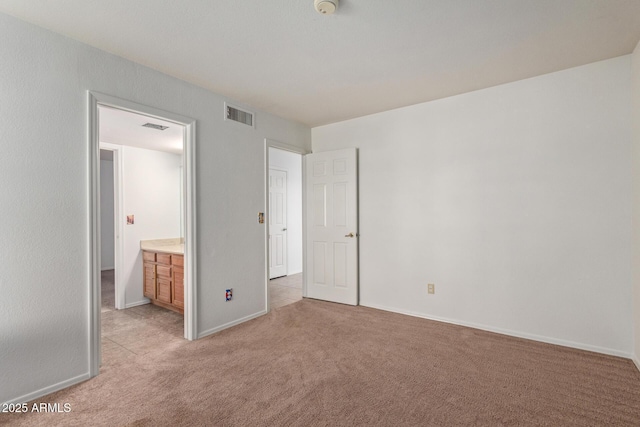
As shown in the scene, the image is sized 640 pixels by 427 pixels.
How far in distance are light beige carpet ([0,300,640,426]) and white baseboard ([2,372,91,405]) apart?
52 millimetres

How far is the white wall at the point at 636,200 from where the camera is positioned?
2.42m

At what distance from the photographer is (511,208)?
3146 millimetres

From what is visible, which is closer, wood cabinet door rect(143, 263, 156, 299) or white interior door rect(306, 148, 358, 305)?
white interior door rect(306, 148, 358, 305)

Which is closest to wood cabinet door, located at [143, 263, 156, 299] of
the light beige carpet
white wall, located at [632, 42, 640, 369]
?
the light beige carpet

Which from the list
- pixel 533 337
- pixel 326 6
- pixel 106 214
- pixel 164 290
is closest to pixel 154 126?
pixel 164 290

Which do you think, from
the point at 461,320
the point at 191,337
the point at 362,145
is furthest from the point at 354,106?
the point at 191,337

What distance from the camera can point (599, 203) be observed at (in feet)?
8.97

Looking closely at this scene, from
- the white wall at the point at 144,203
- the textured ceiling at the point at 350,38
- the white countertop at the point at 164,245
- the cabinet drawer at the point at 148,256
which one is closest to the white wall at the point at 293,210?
the white wall at the point at 144,203

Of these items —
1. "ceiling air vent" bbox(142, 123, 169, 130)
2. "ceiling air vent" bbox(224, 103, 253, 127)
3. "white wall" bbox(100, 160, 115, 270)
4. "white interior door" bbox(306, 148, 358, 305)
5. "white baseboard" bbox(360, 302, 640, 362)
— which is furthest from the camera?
"white wall" bbox(100, 160, 115, 270)

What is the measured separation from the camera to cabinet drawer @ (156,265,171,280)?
4.05 m

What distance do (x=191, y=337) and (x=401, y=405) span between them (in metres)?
2.03

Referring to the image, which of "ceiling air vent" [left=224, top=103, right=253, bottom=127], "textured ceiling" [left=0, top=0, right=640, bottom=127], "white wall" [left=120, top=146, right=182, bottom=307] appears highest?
"textured ceiling" [left=0, top=0, right=640, bottom=127]

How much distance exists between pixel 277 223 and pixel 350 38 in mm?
4203

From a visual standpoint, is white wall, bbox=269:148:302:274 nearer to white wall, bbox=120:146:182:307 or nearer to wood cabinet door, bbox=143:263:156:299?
white wall, bbox=120:146:182:307
